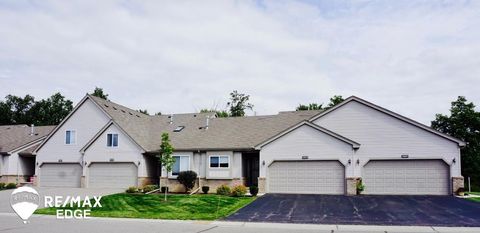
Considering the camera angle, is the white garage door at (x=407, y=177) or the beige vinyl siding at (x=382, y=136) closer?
the white garage door at (x=407, y=177)

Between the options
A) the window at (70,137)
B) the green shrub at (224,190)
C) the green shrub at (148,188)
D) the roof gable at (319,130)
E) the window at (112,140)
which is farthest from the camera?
the window at (70,137)

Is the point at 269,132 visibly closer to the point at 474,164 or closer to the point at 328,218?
the point at 328,218

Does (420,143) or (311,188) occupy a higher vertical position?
(420,143)

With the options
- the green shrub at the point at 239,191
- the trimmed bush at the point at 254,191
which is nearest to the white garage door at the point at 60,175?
the green shrub at the point at 239,191

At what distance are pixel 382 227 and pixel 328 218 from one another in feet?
8.89

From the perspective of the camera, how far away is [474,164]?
146ft

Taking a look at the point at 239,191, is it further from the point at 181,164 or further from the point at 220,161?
the point at 181,164

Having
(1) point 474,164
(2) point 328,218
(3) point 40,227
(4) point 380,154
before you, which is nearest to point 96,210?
(3) point 40,227

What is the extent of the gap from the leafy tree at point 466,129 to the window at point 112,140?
35.0m

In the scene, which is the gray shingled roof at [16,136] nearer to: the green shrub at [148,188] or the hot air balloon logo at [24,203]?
the hot air balloon logo at [24,203]

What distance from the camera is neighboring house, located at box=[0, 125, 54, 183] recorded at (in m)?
39.0

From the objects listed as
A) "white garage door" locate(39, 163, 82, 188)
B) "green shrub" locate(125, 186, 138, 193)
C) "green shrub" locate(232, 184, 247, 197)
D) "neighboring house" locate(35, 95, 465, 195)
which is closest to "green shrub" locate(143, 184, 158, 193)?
"green shrub" locate(125, 186, 138, 193)

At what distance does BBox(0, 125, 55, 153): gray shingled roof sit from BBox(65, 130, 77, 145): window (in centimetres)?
750

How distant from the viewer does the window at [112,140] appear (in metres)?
33.5
